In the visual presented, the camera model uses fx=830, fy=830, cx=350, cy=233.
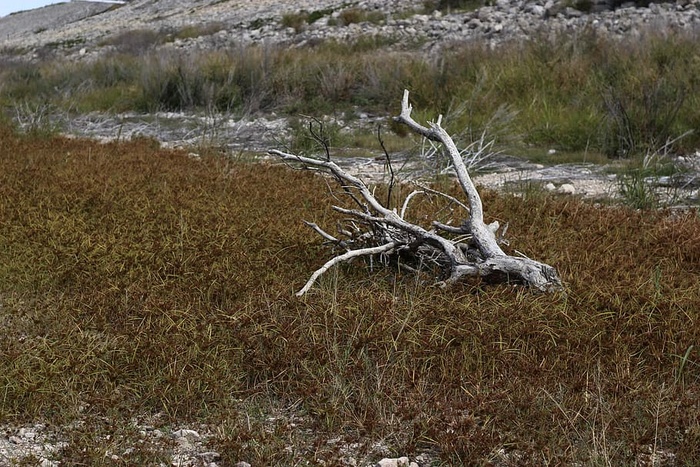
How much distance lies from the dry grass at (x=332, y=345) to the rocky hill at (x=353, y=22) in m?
8.64

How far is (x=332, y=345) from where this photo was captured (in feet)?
10.6

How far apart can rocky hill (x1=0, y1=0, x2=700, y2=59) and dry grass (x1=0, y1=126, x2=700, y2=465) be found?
28.3 feet

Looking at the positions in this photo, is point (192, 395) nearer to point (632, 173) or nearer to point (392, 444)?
point (392, 444)

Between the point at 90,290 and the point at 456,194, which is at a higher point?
the point at 90,290

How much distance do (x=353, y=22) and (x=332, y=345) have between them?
19.0 metres

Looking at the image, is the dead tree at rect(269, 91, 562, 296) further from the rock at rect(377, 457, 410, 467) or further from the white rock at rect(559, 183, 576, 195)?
the white rock at rect(559, 183, 576, 195)

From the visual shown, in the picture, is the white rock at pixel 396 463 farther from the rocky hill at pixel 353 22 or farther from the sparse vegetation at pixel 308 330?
the rocky hill at pixel 353 22

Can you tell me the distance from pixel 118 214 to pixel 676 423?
3542 mm

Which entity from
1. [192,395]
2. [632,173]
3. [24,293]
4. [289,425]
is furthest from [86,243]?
[632,173]

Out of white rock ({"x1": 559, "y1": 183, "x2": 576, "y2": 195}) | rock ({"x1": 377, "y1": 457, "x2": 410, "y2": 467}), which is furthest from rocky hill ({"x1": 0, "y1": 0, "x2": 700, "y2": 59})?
rock ({"x1": 377, "y1": 457, "x2": 410, "y2": 467})

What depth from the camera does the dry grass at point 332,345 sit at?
109 inches

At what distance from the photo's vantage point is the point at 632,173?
6633mm

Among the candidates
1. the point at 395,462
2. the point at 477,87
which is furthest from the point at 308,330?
the point at 477,87

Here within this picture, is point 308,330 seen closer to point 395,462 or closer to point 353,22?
point 395,462
